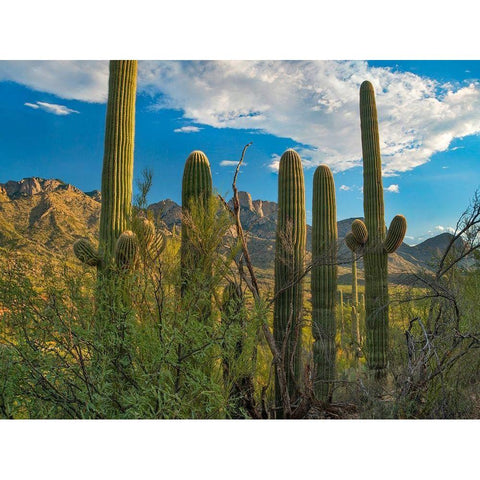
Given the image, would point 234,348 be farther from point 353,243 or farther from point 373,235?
point 373,235

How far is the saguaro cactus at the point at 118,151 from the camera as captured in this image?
3.97 meters

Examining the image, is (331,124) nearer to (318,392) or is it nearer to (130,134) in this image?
(130,134)

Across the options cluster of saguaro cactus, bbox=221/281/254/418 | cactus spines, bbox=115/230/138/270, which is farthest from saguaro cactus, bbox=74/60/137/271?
cluster of saguaro cactus, bbox=221/281/254/418

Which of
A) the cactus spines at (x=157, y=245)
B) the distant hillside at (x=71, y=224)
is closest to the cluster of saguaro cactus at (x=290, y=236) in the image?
the cactus spines at (x=157, y=245)

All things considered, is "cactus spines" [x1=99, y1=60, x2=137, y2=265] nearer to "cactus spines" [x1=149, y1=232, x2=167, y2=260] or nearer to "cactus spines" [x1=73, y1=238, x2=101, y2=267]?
"cactus spines" [x1=73, y1=238, x2=101, y2=267]

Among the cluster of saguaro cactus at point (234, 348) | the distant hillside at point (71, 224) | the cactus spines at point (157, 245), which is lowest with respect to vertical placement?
the cluster of saguaro cactus at point (234, 348)

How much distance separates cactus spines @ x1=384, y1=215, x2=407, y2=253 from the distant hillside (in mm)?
139

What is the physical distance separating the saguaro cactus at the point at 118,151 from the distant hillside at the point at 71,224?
25 cm

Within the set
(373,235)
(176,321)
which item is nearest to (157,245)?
(176,321)

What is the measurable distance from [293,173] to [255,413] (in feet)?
8.52

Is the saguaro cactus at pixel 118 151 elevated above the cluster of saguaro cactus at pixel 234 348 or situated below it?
above

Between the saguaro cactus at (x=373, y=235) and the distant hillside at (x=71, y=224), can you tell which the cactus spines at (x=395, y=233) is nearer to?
the saguaro cactus at (x=373, y=235)

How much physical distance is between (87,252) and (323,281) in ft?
9.44

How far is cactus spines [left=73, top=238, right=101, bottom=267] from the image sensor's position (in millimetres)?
3504
